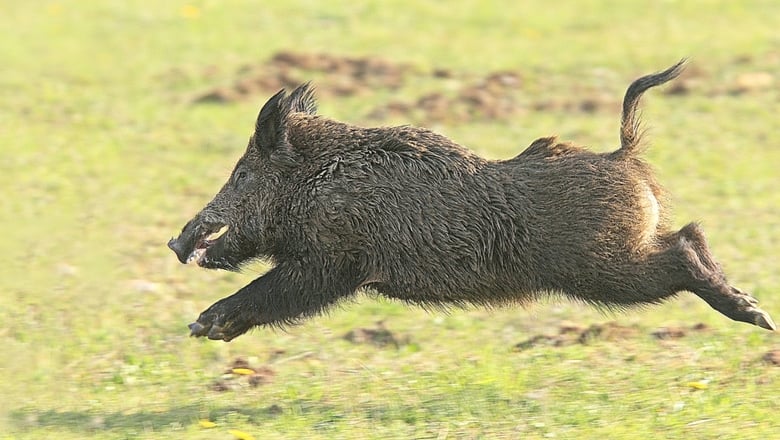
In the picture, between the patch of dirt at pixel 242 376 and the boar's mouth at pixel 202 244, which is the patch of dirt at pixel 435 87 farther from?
the boar's mouth at pixel 202 244

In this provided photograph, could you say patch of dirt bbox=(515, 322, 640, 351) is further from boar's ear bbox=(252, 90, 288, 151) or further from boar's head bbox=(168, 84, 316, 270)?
boar's ear bbox=(252, 90, 288, 151)

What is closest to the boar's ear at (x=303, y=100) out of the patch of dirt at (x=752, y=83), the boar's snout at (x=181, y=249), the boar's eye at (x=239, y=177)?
the boar's eye at (x=239, y=177)

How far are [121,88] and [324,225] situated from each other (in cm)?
888

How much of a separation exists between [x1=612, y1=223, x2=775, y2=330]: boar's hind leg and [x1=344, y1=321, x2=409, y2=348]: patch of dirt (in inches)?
69.7

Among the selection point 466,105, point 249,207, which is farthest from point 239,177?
point 466,105

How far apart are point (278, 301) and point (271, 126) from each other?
Answer: 3.20ft

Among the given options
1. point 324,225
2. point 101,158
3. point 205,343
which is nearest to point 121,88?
point 101,158

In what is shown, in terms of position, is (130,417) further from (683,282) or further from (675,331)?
(675,331)

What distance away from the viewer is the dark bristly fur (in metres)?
6.00

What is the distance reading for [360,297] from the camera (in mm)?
8508

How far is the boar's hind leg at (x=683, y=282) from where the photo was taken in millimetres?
6000

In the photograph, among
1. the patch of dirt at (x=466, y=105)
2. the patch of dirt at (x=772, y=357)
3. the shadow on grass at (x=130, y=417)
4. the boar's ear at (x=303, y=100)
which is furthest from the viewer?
the patch of dirt at (x=466, y=105)

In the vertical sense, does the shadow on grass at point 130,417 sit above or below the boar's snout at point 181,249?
below

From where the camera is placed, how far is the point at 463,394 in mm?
6258
